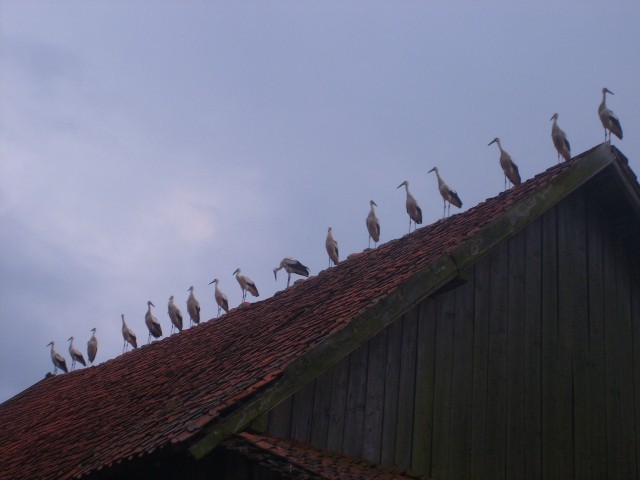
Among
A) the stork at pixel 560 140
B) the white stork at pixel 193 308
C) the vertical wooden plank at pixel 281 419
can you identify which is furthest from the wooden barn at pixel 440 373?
the white stork at pixel 193 308

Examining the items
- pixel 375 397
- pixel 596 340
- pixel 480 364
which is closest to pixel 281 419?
pixel 375 397

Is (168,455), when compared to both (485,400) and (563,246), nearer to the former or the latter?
(485,400)

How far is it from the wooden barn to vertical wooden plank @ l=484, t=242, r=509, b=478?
13 millimetres

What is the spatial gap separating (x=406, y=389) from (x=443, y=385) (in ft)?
1.35

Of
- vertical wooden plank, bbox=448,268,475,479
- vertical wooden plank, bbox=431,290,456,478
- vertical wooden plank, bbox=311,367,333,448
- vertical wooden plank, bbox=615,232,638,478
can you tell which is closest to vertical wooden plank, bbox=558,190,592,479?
vertical wooden plank, bbox=615,232,638,478

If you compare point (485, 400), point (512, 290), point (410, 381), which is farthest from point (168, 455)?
point (512, 290)

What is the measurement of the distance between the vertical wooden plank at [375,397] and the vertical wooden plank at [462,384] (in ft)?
2.48

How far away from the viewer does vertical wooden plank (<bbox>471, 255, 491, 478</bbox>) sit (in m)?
7.98

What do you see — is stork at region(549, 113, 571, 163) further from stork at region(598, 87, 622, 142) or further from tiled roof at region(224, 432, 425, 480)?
tiled roof at region(224, 432, 425, 480)

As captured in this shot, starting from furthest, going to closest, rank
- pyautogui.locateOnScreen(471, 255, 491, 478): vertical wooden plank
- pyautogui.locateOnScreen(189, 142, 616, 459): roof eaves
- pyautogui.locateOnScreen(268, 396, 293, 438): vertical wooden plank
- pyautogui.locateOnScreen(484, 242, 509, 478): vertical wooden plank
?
pyautogui.locateOnScreen(484, 242, 509, 478): vertical wooden plank, pyautogui.locateOnScreen(471, 255, 491, 478): vertical wooden plank, pyautogui.locateOnScreen(268, 396, 293, 438): vertical wooden plank, pyautogui.locateOnScreen(189, 142, 616, 459): roof eaves

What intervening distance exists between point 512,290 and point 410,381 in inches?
61.7

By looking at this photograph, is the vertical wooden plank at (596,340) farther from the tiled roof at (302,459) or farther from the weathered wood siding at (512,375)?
the tiled roof at (302,459)

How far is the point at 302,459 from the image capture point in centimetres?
662

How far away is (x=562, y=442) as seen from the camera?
852 cm
